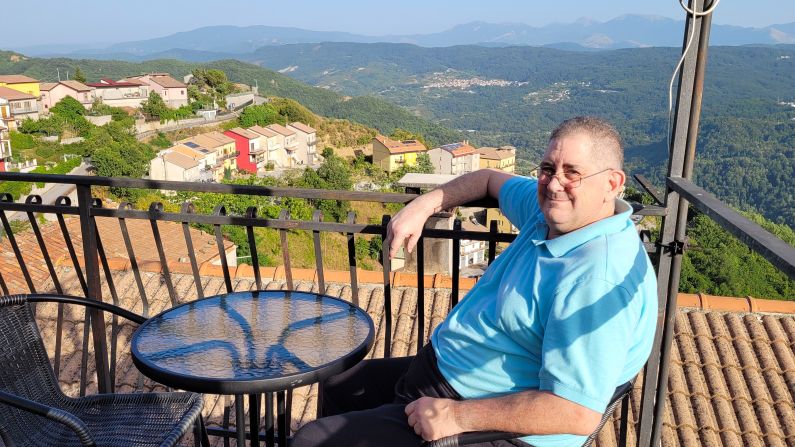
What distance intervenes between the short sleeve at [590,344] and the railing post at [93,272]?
174cm

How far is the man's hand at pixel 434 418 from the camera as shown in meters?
1.56

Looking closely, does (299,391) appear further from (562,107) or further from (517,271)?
(562,107)

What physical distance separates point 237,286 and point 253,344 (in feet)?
14.5

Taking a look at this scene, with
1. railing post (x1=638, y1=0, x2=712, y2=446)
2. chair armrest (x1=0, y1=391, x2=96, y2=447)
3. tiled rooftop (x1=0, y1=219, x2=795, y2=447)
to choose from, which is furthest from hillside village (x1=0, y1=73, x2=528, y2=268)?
chair armrest (x1=0, y1=391, x2=96, y2=447)

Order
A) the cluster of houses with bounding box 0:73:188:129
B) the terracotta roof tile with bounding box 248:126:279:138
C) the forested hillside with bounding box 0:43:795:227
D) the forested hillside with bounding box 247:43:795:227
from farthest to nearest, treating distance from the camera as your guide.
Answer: the forested hillside with bounding box 0:43:795:227, the forested hillside with bounding box 247:43:795:227, the terracotta roof tile with bounding box 248:126:279:138, the cluster of houses with bounding box 0:73:188:129

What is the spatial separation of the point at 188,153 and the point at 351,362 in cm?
5309

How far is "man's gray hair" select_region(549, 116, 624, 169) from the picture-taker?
1.62 metres

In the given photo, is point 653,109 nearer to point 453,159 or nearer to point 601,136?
point 453,159

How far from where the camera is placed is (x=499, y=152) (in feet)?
244

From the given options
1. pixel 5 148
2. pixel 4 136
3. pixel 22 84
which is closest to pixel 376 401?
pixel 5 148

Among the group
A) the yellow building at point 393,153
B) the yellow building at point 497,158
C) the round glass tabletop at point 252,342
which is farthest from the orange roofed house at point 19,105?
the round glass tabletop at point 252,342

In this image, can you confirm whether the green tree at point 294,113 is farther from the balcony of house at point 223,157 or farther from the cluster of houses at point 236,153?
the balcony of house at point 223,157

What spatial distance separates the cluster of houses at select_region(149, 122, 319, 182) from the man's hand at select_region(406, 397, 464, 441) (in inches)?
1966

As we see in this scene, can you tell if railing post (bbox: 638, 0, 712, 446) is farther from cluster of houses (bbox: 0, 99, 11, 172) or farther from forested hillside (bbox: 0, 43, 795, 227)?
forested hillside (bbox: 0, 43, 795, 227)
